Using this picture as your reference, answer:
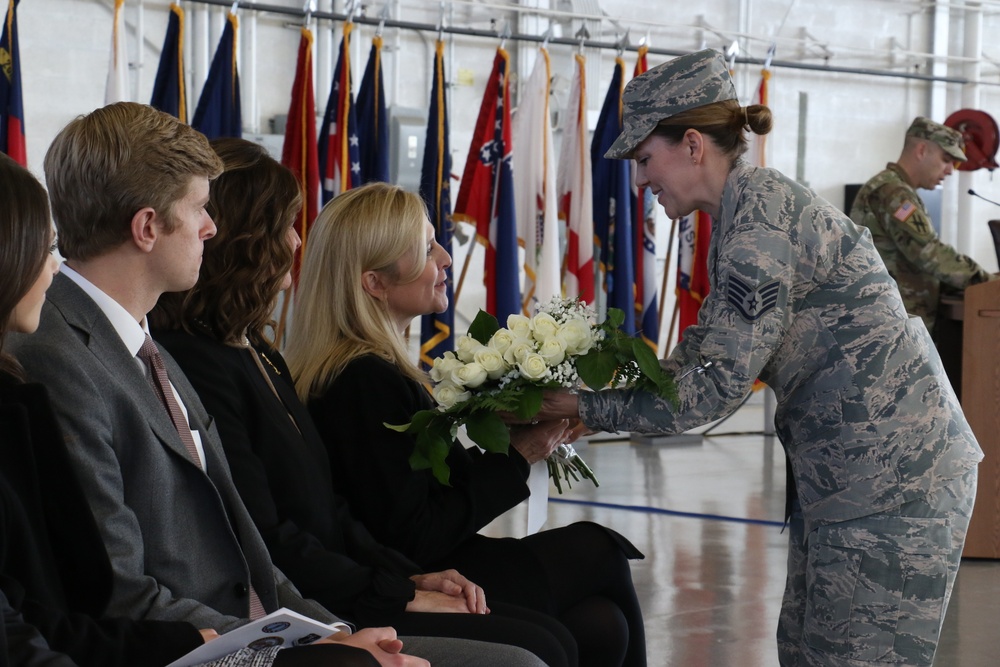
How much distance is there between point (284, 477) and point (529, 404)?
20.1 inches

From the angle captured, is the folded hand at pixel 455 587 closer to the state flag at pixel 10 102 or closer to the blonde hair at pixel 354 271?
the blonde hair at pixel 354 271

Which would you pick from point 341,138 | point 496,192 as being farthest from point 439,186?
point 341,138

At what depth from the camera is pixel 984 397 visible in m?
4.54

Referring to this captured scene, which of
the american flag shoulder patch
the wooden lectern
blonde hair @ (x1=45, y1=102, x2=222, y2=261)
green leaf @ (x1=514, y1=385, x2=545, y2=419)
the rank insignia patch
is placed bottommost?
the wooden lectern

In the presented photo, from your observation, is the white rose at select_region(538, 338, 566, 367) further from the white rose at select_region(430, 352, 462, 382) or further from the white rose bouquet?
the white rose at select_region(430, 352, 462, 382)

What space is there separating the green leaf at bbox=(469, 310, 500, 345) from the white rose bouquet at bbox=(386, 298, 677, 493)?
10 centimetres

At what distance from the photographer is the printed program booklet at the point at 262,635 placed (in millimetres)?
1501

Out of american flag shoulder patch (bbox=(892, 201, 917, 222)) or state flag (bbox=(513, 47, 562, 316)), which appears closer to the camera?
american flag shoulder patch (bbox=(892, 201, 917, 222))

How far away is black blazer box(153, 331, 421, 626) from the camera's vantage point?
2018mm

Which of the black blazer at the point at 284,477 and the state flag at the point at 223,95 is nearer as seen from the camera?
the black blazer at the point at 284,477

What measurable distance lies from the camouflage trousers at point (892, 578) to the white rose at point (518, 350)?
67cm

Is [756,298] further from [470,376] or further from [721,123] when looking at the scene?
[470,376]

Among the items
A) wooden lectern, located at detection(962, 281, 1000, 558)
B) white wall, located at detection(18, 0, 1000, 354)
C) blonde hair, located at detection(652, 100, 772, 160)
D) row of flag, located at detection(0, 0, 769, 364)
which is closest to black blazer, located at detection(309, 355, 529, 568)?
blonde hair, located at detection(652, 100, 772, 160)

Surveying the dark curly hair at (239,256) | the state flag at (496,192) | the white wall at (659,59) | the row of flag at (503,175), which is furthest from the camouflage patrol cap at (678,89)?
the white wall at (659,59)
